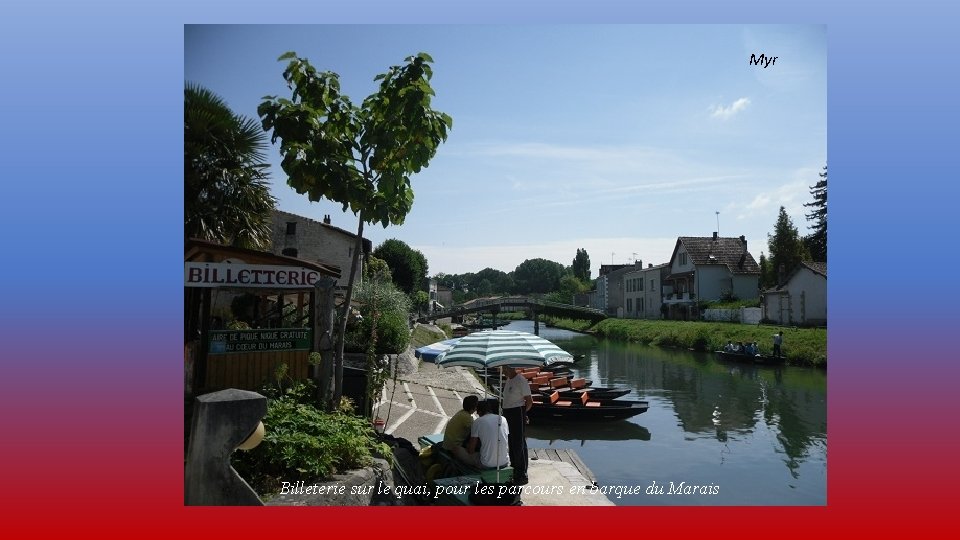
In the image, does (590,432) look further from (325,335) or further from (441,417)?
(325,335)

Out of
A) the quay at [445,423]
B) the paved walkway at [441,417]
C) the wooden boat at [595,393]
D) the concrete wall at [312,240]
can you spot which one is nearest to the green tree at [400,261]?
the concrete wall at [312,240]

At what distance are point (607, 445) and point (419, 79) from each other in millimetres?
10327

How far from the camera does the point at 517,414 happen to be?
824 centimetres

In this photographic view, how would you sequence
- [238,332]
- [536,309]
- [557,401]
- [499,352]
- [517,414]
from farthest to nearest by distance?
[536,309], [557,401], [238,332], [517,414], [499,352]

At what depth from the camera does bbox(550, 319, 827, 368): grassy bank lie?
2828 centimetres

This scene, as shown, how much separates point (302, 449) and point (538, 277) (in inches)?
5012

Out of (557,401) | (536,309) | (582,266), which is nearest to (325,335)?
(557,401)

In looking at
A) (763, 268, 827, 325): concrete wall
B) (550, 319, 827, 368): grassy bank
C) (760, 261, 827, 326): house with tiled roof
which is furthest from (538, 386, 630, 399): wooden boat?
(763, 268, 827, 325): concrete wall

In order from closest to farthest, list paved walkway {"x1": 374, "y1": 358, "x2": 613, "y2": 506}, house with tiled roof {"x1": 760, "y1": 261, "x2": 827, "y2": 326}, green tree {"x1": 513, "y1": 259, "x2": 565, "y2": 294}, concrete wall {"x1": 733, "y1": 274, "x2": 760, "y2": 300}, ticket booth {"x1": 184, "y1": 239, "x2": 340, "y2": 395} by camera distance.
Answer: paved walkway {"x1": 374, "y1": 358, "x2": 613, "y2": 506} → ticket booth {"x1": 184, "y1": 239, "x2": 340, "y2": 395} → house with tiled roof {"x1": 760, "y1": 261, "x2": 827, "y2": 326} → concrete wall {"x1": 733, "y1": 274, "x2": 760, "y2": 300} → green tree {"x1": 513, "y1": 259, "x2": 565, "y2": 294}

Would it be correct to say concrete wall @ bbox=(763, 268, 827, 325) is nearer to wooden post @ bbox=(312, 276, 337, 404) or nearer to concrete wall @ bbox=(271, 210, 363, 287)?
concrete wall @ bbox=(271, 210, 363, 287)

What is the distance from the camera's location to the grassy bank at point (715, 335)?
28.3 m

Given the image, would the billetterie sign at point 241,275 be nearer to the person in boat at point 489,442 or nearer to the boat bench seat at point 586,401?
the person in boat at point 489,442

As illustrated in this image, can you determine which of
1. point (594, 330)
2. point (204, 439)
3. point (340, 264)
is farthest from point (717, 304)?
point (204, 439)

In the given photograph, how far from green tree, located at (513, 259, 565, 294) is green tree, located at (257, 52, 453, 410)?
120823 mm
